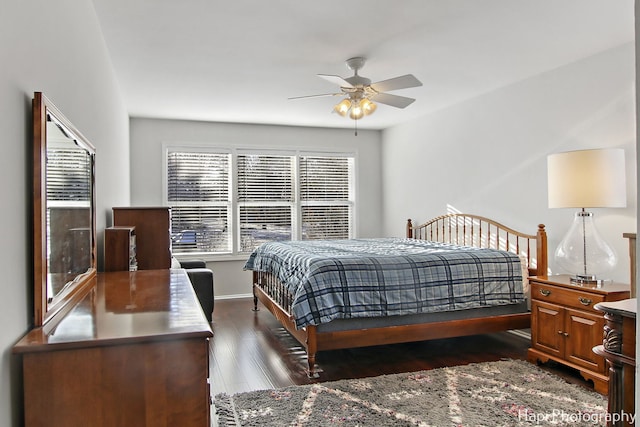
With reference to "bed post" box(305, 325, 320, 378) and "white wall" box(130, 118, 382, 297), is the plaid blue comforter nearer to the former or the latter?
"bed post" box(305, 325, 320, 378)

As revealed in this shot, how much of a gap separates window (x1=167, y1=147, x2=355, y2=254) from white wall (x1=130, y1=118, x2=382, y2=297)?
144 mm

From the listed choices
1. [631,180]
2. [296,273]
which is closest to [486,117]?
[631,180]

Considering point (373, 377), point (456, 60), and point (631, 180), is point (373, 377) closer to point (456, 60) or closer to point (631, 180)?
point (631, 180)

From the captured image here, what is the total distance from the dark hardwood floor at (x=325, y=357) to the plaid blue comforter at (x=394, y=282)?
0.41 metres

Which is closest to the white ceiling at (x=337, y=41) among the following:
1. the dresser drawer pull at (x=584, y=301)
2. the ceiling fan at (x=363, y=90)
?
the ceiling fan at (x=363, y=90)

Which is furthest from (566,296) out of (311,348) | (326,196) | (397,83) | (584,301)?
(326,196)

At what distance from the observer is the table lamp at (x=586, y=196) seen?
3092mm

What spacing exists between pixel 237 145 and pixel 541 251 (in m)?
4.14

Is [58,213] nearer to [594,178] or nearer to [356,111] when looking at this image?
[356,111]

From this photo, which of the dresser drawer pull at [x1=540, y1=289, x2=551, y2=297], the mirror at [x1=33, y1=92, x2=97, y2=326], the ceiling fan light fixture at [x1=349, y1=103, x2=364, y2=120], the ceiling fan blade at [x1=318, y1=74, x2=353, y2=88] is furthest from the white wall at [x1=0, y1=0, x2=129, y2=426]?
the dresser drawer pull at [x1=540, y1=289, x2=551, y2=297]

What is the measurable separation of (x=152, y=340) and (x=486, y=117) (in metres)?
4.40

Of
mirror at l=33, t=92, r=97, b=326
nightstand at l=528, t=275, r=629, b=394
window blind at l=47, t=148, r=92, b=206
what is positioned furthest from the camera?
nightstand at l=528, t=275, r=629, b=394

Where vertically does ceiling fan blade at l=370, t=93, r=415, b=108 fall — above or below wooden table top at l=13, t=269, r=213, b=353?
above

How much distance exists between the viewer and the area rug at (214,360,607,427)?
247cm
